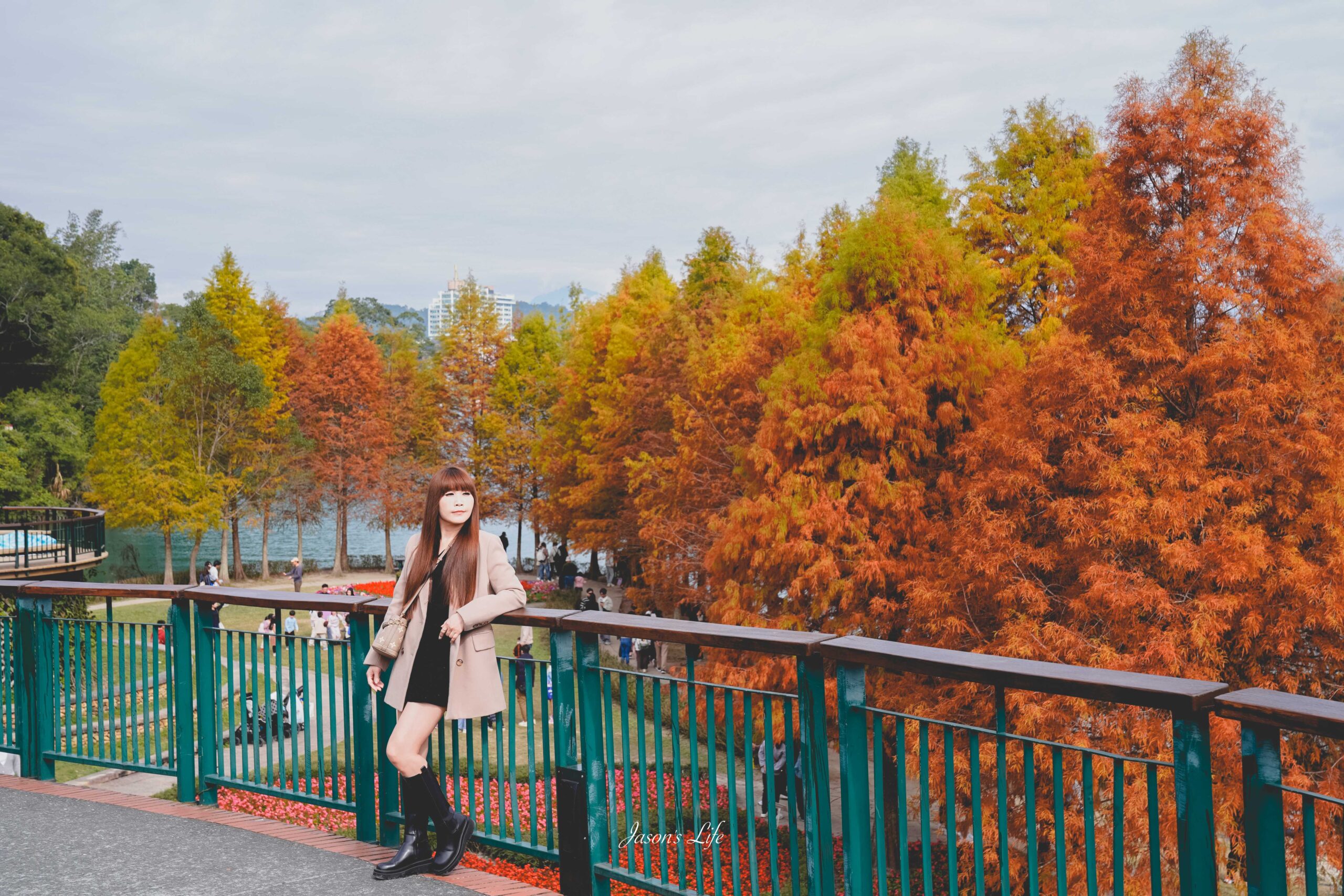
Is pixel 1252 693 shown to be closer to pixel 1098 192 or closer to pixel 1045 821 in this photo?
pixel 1045 821

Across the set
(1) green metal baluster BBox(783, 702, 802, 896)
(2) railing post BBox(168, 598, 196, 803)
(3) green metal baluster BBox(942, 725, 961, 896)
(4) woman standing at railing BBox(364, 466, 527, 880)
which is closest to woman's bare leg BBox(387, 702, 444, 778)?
(4) woman standing at railing BBox(364, 466, 527, 880)

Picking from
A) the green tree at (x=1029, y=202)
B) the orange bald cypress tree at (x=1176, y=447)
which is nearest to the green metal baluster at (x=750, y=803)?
the orange bald cypress tree at (x=1176, y=447)

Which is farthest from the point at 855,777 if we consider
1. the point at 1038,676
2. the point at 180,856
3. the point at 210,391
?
the point at 210,391

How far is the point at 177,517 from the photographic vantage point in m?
39.5

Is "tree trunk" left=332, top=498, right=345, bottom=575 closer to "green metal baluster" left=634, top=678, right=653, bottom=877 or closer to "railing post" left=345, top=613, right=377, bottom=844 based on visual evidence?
"railing post" left=345, top=613, right=377, bottom=844

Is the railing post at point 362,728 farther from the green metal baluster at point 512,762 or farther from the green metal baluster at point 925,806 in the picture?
the green metal baluster at point 925,806

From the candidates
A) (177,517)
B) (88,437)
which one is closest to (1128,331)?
(177,517)

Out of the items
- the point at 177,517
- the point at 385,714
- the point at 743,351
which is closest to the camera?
the point at 385,714

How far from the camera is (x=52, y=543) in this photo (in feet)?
74.4

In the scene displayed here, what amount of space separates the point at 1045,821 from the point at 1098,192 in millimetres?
7494

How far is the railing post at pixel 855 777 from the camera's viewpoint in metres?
3.20

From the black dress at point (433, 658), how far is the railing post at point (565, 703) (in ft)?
1.56

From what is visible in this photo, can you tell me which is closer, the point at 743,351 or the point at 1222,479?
the point at 1222,479

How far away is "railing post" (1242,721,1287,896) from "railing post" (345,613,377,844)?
3464mm
